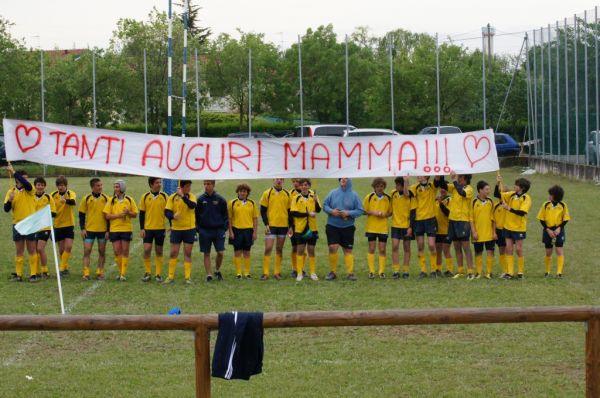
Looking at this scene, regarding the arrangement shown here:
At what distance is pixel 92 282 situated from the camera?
16.0 meters

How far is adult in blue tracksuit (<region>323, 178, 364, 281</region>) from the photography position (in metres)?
16.1

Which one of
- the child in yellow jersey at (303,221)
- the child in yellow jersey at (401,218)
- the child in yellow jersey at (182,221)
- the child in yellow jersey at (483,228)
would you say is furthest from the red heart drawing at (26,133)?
the child in yellow jersey at (483,228)

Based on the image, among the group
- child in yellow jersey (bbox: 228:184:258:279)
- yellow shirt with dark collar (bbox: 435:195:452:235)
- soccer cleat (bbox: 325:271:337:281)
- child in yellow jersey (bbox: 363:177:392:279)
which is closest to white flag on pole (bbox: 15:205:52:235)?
child in yellow jersey (bbox: 228:184:258:279)

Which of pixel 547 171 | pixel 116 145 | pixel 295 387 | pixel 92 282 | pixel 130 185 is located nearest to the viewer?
pixel 295 387

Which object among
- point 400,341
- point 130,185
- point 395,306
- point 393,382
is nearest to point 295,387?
point 393,382

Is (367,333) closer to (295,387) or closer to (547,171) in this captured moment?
(295,387)

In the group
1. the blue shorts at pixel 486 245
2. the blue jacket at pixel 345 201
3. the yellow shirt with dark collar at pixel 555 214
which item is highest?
the blue jacket at pixel 345 201

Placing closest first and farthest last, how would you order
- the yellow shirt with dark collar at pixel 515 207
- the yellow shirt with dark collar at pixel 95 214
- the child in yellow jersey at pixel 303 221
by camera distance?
the yellow shirt with dark collar at pixel 515 207, the child in yellow jersey at pixel 303 221, the yellow shirt with dark collar at pixel 95 214

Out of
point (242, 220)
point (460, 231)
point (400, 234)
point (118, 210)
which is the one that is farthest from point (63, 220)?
point (460, 231)

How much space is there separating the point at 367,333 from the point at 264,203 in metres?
5.34

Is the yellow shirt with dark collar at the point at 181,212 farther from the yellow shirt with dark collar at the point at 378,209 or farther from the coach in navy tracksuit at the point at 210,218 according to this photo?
the yellow shirt with dark collar at the point at 378,209

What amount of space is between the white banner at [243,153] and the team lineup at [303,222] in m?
1.95

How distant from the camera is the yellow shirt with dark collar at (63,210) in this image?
54.5ft

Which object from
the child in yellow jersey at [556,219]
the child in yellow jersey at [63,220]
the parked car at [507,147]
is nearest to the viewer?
the child in yellow jersey at [556,219]
